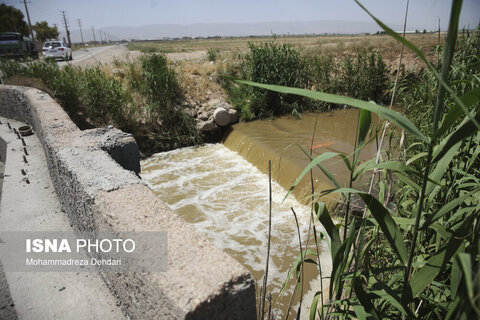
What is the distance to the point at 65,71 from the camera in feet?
24.2

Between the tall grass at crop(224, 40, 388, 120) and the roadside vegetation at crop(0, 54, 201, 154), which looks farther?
the tall grass at crop(224, 40, 388, 120)

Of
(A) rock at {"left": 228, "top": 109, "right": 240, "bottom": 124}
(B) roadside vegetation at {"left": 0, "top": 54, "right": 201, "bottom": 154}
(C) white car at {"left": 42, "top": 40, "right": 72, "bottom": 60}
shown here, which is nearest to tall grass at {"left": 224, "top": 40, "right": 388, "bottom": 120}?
(A) rock at {"left": 228, "top": 109, "right": 240, "bottom": 124}

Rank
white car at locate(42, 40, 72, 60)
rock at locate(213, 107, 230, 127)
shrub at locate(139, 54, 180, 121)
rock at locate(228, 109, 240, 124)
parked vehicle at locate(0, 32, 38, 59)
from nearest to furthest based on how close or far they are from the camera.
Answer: shrub at locate(139, 54, 180, 121)
rock at locate(213, 107, 230, 127)
rock at locate(228, 109, 240, 124)
parked vehicle at locate(0, 32, 38, 59)
white car at locate(42, 40, 72, 60)

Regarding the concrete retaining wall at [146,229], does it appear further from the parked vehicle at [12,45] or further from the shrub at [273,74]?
the parked vehicle at [12,45]

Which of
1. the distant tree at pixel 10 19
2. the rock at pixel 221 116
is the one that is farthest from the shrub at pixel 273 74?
the distant tree at pixel 10 19

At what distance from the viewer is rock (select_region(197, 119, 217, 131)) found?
785 cm

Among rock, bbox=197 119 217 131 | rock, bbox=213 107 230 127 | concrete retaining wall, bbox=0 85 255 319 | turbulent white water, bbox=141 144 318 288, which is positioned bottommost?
turbulent white water, bbox=141 144 318 288

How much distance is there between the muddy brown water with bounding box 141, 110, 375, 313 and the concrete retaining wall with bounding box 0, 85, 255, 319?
4.90 feet

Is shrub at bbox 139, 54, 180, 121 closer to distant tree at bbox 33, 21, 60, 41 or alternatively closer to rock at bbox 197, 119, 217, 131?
rock at bbox 197, 119, 217, 131

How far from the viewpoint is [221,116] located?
7844 millimetres

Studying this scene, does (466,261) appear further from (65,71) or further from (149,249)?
(65,71)

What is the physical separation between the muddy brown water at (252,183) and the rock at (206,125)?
520 mm

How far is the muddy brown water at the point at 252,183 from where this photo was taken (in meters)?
3.91

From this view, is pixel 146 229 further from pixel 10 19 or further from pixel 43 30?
pixel 43 30
